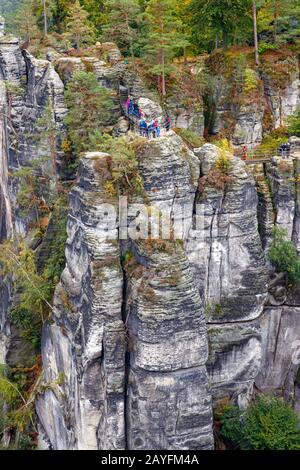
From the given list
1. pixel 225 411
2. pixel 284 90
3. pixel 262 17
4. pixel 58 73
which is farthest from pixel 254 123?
pixel 225 411

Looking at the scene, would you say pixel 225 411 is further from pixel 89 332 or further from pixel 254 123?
pixel 254 123

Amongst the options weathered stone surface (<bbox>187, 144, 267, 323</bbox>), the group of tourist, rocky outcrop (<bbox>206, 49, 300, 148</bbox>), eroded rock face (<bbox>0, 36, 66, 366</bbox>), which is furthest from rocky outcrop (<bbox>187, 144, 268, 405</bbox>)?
eroded rock face (<bbox>0, 36, 66, 366</bbox>)

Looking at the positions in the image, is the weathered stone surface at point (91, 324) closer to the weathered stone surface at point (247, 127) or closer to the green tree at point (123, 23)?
the weathered stone surface at point (247, 127)

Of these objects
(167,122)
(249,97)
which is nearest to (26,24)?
(167,122)

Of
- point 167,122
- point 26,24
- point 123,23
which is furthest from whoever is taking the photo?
point 26,24

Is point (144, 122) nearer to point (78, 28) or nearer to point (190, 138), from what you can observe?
point (190, 138)
